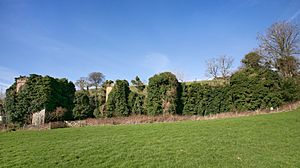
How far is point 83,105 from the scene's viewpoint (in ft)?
85.8

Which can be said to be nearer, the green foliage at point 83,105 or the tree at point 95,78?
the green foliage at point 83,105

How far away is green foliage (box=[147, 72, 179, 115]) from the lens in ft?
77.3

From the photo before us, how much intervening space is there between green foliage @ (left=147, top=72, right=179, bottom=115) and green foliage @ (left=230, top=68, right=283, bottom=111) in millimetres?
5452

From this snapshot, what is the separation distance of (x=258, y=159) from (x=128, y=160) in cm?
400

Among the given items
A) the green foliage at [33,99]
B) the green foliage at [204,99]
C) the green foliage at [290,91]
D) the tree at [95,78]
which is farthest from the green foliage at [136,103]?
the tree at [95,78]

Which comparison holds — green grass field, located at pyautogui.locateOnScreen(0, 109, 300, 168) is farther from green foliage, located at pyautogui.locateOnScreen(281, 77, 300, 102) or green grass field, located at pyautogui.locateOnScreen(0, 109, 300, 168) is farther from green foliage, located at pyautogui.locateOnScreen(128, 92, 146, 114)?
green foliage, located at pyautogui.locateOnScreen(128, 92, 146, 114)

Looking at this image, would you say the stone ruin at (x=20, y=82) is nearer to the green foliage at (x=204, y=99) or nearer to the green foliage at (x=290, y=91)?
the green foliage at (x=204, y=99)

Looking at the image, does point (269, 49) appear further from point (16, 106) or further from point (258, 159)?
point (16, 106)

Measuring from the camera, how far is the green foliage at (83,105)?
25.8 m

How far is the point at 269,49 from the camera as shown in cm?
3039

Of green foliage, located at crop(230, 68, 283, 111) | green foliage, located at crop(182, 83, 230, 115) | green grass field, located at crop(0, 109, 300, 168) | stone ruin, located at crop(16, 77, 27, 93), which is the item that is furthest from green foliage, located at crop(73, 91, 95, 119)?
green grass field, located at crop(0, 109, 300, 168)

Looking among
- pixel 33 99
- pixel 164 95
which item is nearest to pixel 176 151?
pixel 164 95

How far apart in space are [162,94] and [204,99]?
406 centimetres

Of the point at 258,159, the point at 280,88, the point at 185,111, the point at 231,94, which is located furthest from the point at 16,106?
the point at 280,88
